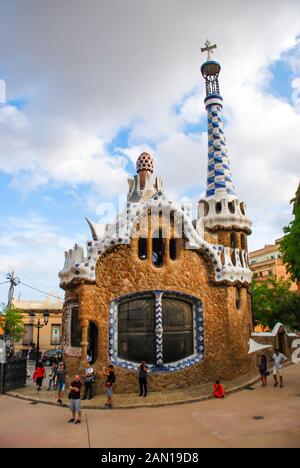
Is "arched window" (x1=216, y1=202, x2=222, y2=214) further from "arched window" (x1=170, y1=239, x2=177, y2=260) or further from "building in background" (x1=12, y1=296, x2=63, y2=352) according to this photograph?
"building in background" (x1=12, y1=296, x2=63, y2=352)

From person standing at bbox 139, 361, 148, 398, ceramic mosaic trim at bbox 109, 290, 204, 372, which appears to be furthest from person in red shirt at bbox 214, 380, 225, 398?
person standing at bbox 139, 361, 148, 398

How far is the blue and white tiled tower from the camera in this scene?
1498cm

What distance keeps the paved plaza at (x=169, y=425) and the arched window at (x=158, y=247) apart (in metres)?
4.82

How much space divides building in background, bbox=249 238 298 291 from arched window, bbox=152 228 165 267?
25.8 metres

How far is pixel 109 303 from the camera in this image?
38.0 ft

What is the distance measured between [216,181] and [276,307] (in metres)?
10.1

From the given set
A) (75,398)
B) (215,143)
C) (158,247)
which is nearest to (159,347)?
(158,247)

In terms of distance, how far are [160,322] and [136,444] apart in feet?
16.9

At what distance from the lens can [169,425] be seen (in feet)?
25.8

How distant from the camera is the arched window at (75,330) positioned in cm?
1230

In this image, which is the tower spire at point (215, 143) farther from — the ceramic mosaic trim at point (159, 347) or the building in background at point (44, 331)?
the building in background at point (44, 331)

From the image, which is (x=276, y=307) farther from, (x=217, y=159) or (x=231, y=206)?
(x=217, y=159)

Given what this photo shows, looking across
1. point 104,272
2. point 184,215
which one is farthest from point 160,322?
point 184,215

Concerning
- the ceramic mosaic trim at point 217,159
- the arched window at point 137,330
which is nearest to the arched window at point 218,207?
the ceramic mosaic trim at point 217,159
